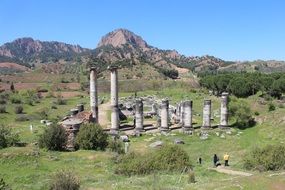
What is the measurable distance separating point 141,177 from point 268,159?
8.61m

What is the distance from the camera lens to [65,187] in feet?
74.4

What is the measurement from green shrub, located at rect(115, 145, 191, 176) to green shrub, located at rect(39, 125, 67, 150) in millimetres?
9028

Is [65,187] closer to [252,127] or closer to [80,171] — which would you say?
[80,171]

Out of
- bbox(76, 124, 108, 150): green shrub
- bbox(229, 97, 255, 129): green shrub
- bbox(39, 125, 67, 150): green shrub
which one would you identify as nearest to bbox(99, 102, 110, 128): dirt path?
bbox(229, 97, 255, 129): green shrub

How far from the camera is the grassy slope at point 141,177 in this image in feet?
80.3

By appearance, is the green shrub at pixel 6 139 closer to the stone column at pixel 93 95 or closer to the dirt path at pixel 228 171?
the stone column at pixel 93 95

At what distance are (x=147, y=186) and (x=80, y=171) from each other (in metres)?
7.82

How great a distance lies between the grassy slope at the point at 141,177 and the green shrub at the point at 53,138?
1093 millimetres

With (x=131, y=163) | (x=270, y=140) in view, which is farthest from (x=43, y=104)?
(x=131, y=163)

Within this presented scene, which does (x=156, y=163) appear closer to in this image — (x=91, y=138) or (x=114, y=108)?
(x=91, y=138)

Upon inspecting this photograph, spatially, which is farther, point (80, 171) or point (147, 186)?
point (80, 171)

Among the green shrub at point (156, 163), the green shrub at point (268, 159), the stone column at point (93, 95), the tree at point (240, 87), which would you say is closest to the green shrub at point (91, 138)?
the green shrub at point (156, 163)

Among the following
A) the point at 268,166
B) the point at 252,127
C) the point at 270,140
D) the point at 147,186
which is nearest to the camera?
the point at 147,186

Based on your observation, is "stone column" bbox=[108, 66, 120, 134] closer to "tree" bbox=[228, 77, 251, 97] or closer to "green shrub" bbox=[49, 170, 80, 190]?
"green shrub" bbox=[49, 170, 80, 190]
